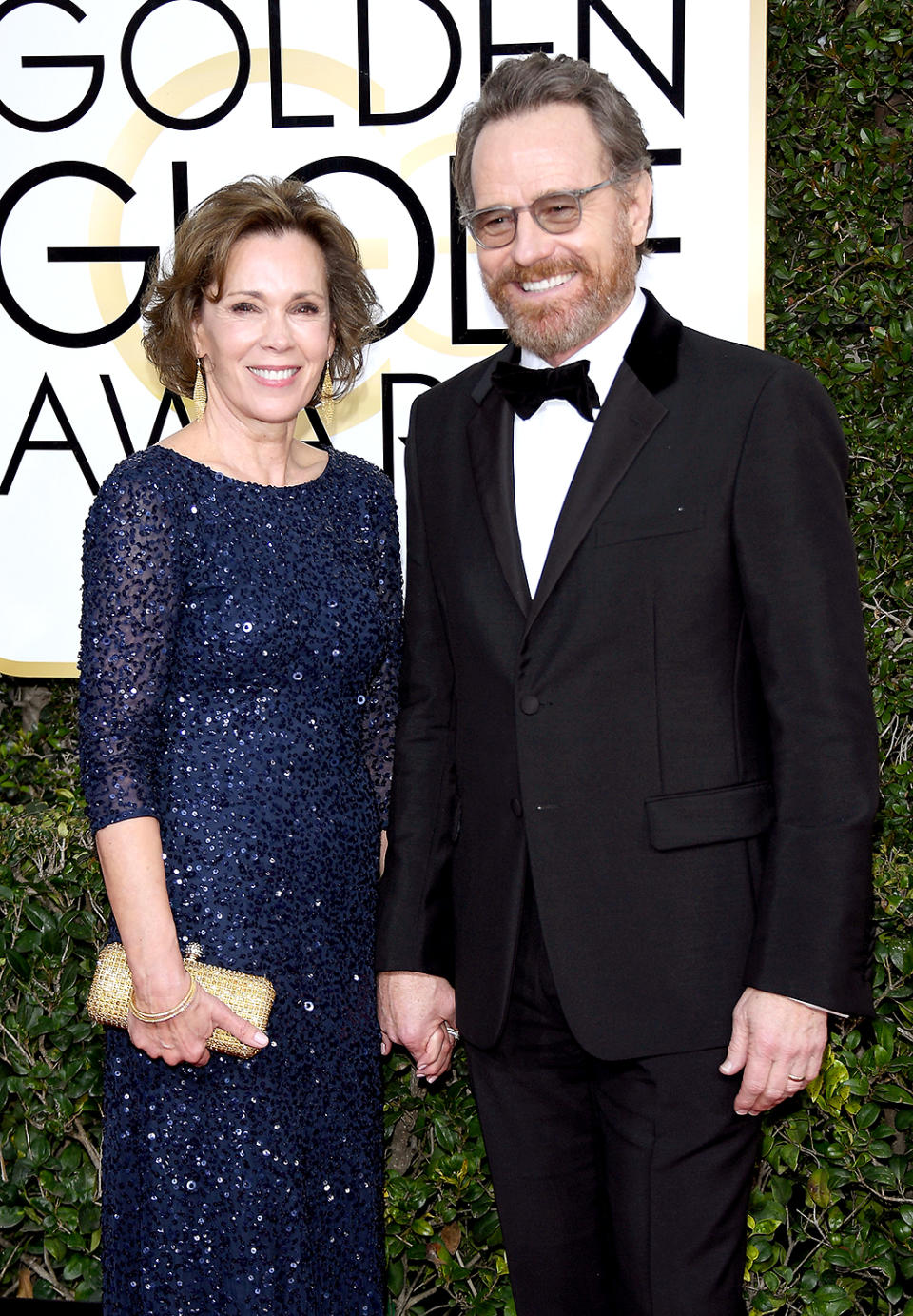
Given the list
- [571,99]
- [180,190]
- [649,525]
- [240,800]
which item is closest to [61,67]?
[180,190]

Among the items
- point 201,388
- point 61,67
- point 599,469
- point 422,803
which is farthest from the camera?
point 61,67

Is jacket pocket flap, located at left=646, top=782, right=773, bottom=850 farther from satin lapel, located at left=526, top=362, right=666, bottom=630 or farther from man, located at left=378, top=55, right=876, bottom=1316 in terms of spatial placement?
satin lapel, located at left=526, top=362, right=666, bottom=630

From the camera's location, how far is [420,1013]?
2113mm

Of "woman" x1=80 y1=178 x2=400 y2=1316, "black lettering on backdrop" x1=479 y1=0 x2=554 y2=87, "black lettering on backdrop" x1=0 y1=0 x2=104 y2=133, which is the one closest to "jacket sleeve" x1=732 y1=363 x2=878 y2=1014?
"woman" x1=80 y1=178 x2=400 y2=1316

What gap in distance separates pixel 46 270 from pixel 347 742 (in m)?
1.69

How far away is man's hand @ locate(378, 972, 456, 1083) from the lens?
2.11 metres

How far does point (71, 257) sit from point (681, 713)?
213 cm

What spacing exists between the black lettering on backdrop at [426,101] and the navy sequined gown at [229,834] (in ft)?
4.38

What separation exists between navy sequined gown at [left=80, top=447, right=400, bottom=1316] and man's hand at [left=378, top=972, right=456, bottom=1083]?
0.23 feet

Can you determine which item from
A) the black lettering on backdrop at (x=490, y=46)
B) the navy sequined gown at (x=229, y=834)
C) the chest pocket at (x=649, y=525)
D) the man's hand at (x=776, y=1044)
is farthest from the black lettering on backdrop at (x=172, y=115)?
the man's hand at (x=776, y=1044)

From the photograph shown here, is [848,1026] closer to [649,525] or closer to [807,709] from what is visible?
[807,709]

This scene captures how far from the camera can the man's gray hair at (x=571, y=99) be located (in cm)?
193

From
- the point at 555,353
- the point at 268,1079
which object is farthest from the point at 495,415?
the point at 268,1079

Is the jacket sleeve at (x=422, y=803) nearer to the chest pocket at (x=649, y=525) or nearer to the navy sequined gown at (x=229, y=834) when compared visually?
the navy sequined gown at (x=229, y=834)
